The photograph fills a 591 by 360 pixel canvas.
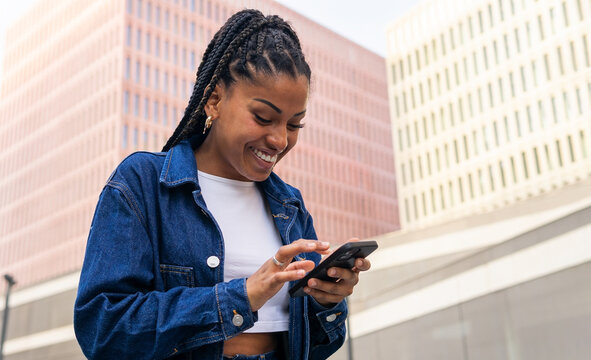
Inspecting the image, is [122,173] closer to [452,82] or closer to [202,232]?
[202,232]

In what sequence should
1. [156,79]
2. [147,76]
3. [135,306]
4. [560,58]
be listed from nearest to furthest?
[135,306] → [560,58] → [147,76] → [156,79]

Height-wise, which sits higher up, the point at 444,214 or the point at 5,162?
the point at 5,162

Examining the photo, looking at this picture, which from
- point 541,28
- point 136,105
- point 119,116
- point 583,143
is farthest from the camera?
point 136,105

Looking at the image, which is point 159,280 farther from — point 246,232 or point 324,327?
point 324,327

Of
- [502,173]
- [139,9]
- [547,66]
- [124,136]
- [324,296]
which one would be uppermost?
[139,9]

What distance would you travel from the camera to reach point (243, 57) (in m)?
2.04

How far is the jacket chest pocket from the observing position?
1833 mm

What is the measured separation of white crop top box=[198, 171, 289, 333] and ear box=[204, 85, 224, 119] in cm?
A: 18

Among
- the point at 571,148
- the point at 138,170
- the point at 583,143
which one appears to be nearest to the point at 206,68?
the point at 138,170

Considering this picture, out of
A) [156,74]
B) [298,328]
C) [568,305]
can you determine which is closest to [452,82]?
[156,74]

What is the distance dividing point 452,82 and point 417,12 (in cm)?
769

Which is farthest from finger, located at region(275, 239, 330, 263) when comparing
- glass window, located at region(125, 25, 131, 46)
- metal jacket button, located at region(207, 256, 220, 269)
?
glass window, located at region(125, 25, 131, 46)

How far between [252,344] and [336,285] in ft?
0.91

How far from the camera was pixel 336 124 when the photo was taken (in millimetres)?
72562
